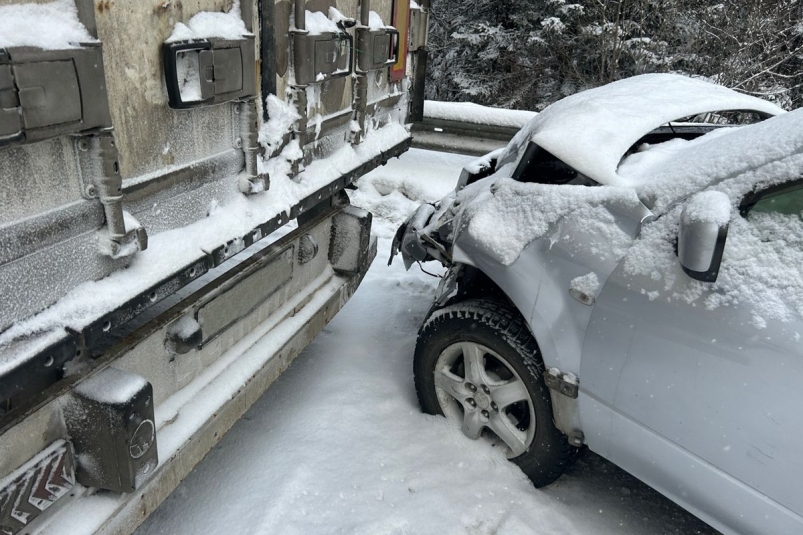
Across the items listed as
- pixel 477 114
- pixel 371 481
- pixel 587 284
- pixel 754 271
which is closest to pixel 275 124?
pixel 587 284

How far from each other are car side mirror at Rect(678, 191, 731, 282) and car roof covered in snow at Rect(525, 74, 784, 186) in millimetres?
419

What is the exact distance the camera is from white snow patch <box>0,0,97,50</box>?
43.8 inches

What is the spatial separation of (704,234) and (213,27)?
1630 mm

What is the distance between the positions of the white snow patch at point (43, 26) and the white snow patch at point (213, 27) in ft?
1.09

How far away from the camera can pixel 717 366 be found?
184cm

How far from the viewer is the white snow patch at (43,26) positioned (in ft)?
3.65

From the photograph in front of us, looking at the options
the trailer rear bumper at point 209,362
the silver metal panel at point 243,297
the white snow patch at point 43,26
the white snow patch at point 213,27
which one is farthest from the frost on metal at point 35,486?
the white snow patch at point 213,27

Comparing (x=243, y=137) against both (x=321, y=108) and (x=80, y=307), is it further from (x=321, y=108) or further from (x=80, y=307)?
(x=80, y=307)

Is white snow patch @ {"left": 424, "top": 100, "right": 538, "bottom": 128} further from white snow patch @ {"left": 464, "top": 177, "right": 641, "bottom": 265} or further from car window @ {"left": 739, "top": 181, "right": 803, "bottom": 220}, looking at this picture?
car window @ {"left": 739, "top": 181, "right": 803, "bottom": 220}

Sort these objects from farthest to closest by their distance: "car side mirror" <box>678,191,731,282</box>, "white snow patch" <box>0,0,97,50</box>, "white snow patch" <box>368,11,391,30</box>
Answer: "white snow patch" <box>368,11,391,30</box> → "car side mirror" <box>678,191,731,282</box> → "white snow patch" <box>0,0,97,50</box>

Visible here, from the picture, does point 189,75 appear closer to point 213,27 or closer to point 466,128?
point 213,27

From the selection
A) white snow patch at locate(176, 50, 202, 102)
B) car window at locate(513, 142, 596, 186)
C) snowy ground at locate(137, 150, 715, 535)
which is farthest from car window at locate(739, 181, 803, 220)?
white snow patch at locate(176, 50, 202, 102)

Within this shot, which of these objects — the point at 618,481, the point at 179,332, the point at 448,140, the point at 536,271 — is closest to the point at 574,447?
the point at 618,481

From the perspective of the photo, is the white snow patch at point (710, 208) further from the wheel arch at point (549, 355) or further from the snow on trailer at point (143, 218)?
the snow on trailer at point (143, 218)
